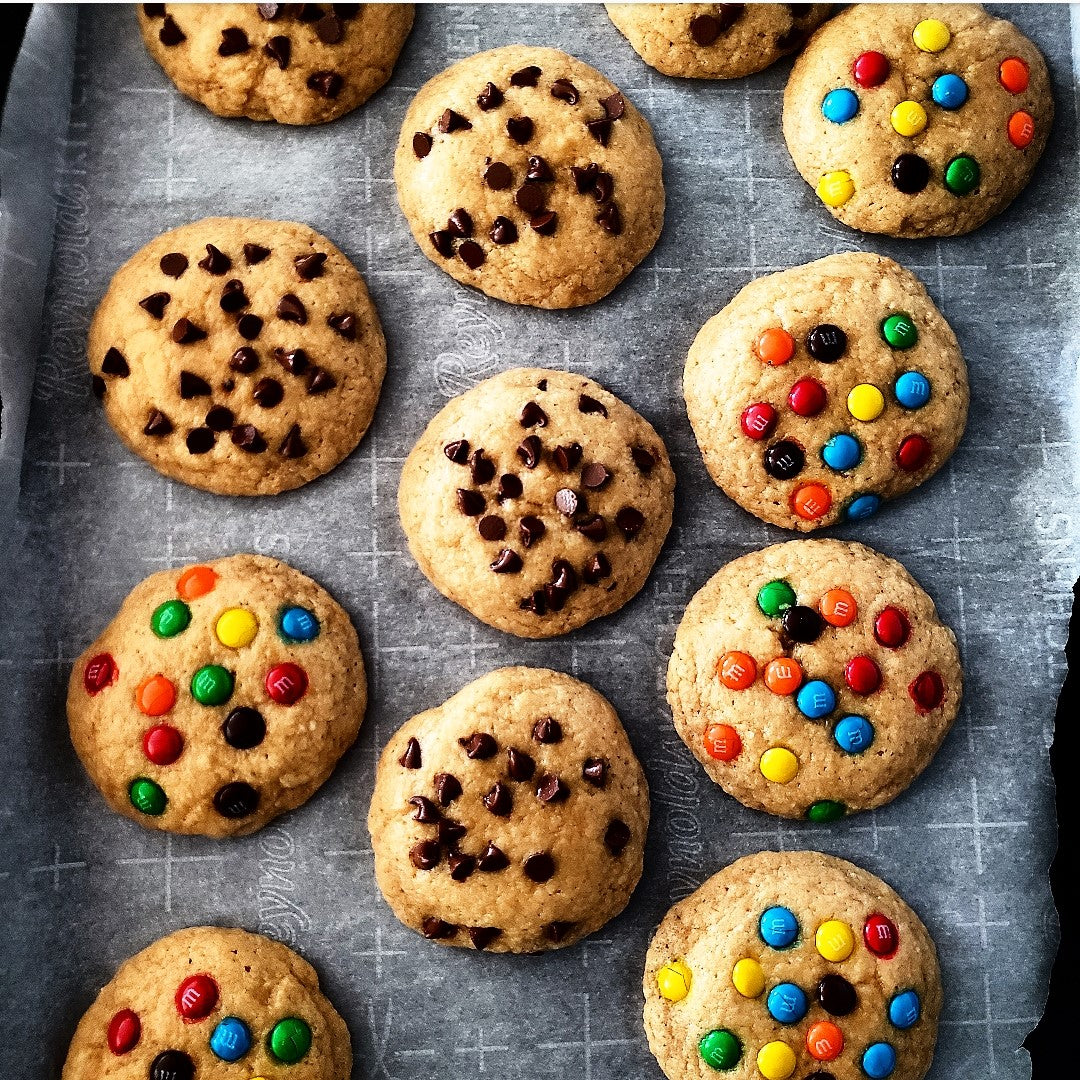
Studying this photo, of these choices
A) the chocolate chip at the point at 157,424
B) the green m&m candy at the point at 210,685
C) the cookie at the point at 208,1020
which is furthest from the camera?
the chocolate chip at the point at 157,424

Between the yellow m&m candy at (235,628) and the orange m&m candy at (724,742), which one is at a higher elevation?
the yellow m&m candy at (235,628)

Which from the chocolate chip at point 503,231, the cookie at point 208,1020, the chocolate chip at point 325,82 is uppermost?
the chocolate chip at point 325,82

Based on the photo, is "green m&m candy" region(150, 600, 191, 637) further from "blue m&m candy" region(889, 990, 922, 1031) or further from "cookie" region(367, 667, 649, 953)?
"blue m&m candy" region(889, 990, 922, 1031)

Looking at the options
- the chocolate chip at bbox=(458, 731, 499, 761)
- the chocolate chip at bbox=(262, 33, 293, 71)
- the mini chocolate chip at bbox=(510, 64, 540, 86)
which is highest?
the chocolate chip at bbox=(262, 33, 293, 71)

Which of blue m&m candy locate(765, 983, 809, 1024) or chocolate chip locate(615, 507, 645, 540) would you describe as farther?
chocolate chip locate(615, 507, 645, 540)

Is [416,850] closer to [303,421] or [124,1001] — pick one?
[124,1001]

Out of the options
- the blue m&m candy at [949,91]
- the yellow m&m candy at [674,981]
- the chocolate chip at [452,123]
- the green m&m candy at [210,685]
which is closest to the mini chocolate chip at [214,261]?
the chocolate chip at [452,123]

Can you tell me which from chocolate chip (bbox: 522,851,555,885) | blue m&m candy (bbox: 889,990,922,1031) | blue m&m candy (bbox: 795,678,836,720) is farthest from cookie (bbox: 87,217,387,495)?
blue m&m candy (bbox: 889,990,922,1031)

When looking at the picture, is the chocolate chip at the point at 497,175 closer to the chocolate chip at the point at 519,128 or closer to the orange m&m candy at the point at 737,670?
the chocolate chip at the point at 519,128
